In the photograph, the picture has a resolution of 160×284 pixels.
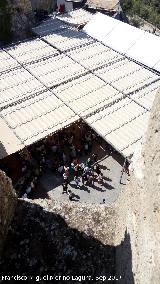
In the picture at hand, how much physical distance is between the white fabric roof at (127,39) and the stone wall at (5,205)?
45.6 feet

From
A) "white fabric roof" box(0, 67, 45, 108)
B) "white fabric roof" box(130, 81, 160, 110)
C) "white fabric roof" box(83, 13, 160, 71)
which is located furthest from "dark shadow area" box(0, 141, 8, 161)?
"white fabric roof" box(83, 13, 160, 71)

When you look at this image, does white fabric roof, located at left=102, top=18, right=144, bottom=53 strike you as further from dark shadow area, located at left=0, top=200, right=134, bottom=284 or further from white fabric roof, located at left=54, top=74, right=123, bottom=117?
dark shadow area, located at left=0, top=200, right=134, bottom=284

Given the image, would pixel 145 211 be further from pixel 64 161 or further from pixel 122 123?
pixel 64 161

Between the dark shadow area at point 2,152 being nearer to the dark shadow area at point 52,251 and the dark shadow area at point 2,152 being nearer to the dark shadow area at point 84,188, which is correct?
the dark shadow area at point 84,188

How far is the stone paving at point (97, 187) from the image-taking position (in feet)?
57.0

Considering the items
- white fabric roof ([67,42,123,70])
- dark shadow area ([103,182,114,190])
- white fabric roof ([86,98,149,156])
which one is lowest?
dark shadow area ([103,182,114,190])

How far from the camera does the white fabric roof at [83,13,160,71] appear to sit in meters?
23.1

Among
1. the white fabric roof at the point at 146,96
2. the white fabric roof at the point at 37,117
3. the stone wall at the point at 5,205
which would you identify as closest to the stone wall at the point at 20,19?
the white fabric roof at the point at 37,117

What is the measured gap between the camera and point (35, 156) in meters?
18.6

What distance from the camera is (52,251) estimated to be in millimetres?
11562

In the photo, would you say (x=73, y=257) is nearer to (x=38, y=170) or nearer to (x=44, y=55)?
(x=38, y=170)

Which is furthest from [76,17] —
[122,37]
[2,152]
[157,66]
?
[2,152]

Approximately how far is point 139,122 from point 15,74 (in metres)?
8.73

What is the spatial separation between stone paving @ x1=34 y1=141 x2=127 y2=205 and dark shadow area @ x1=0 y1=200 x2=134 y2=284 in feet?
16.3
